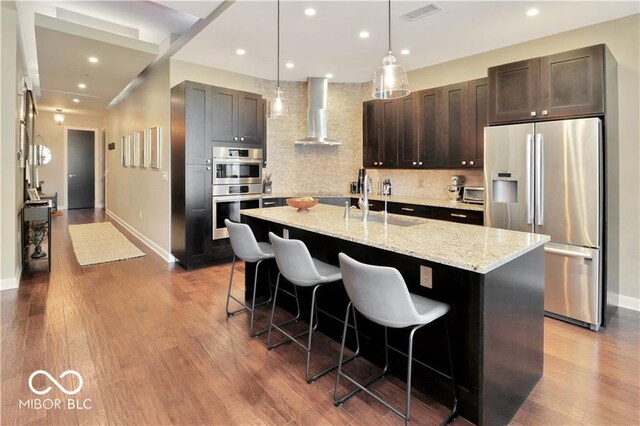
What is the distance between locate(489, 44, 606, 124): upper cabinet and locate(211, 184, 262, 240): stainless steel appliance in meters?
3.21

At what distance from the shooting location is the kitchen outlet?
2.02m

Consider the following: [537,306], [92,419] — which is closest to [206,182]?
[92,419]

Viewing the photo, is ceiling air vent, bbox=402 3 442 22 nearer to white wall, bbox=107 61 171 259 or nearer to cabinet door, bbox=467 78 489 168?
cabinet door, bbox=467 78 489 168

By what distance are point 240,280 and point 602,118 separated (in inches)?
154

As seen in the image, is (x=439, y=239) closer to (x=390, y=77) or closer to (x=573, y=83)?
(x=390, y=77)

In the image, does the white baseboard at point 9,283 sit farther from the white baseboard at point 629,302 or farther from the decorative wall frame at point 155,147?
the white baseboard at point 629,302

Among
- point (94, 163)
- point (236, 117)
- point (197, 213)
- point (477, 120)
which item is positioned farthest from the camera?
point (94, 163)

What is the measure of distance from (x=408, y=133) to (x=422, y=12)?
1.86 metres

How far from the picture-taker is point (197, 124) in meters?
4.55

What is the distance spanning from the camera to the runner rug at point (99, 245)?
17.1ft

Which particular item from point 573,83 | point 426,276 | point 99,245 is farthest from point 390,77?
point 99,245

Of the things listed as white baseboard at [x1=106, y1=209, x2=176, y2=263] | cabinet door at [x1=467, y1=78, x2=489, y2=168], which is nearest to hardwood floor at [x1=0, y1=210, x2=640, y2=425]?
white baseboard at [x1=106, y1=209, x2=176, y2=263]

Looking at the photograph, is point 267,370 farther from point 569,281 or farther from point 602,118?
point 602,118

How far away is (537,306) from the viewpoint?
7.02 ft
